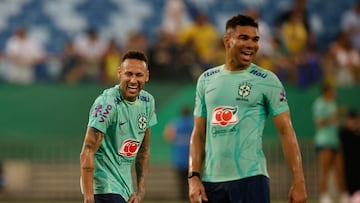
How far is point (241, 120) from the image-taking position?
8.12m

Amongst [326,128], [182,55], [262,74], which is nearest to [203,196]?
[262,74]

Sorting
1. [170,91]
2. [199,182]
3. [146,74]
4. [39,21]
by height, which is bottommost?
[199,182]

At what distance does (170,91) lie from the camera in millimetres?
20688

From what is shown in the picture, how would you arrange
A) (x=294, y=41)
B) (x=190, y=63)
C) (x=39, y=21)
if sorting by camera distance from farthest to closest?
(x=39, y=21), (x=294, y=41), (x=190, y=63)

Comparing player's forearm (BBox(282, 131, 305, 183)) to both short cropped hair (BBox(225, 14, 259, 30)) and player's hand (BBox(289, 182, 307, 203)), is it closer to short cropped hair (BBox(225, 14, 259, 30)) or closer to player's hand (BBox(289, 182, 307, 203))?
player's hand (BBox(289, 182, 307, 203))

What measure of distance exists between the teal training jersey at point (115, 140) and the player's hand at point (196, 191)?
0.66 metres

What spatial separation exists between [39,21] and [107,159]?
587 inches

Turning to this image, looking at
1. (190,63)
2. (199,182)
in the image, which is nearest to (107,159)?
(199,182)

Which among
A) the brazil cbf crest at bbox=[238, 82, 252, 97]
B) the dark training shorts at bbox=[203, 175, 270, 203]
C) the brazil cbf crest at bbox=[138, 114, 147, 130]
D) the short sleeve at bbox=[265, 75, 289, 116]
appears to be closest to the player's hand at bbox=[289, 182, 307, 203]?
the dark training shorts at bbox=[203, 175, 270, 203]

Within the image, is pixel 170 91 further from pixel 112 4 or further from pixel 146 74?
pixel 146 74

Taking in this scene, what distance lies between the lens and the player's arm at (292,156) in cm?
783

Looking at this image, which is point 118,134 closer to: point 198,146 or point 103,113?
point 103,113

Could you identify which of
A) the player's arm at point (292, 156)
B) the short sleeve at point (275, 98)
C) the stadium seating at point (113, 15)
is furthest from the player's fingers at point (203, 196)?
the stadium seating at point (113, 15)

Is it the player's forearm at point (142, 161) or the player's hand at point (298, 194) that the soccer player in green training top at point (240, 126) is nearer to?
the player's hand at point (298, 194)
